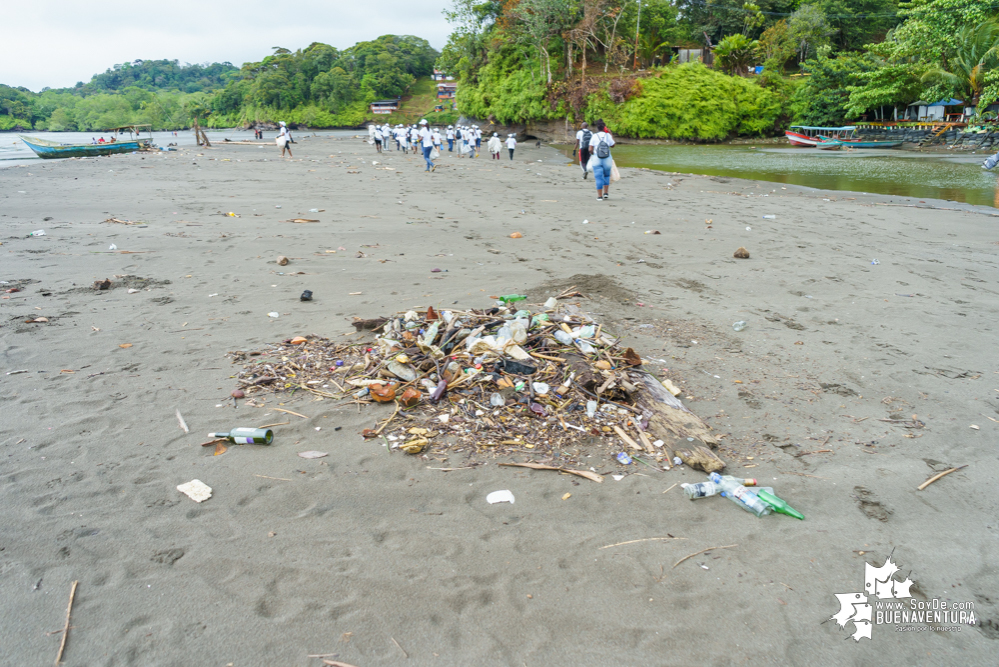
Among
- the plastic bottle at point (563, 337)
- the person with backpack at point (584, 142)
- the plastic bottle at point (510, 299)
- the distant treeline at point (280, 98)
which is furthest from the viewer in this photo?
the distant treeline at point (280, 98)

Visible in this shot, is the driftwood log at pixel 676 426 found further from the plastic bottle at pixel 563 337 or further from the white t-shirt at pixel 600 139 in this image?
the white t-shirt at pixel 600 139

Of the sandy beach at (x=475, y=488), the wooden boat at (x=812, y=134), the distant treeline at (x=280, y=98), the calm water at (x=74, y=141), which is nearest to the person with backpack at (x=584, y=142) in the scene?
the sandy beach at (x=475, y=488)

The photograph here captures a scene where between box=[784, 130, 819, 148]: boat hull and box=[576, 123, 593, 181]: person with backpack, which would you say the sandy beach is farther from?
box=[784, 130, 819, 148]: boat hull

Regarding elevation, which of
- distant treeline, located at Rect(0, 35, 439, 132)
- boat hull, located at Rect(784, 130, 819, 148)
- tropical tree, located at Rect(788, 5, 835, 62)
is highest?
distant treeline, located at Rect(0, 35, 439, 132)

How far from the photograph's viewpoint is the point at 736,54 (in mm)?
43469

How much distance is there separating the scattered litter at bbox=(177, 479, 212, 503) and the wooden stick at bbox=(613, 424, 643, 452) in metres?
2.31

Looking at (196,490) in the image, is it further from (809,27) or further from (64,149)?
(809,27)

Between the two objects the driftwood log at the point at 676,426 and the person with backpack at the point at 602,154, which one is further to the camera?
the person with backpack at the point at 602,154

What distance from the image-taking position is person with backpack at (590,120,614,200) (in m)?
10.9

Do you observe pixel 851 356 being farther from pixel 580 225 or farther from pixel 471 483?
pixel 580 225

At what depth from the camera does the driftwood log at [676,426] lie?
3.06 m

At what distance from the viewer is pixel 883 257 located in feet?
24.7

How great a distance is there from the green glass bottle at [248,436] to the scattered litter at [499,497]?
1.41 meters

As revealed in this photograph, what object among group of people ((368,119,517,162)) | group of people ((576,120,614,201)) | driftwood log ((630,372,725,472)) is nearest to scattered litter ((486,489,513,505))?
→ driftwood log ((630,372,725,472))
